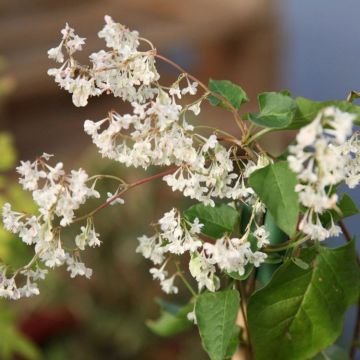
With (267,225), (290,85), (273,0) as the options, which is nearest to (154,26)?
(273,0)

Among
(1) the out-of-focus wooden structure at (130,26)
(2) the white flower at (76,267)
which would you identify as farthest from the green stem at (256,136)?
(1) the out-of-focus wooden structure at (130,26)

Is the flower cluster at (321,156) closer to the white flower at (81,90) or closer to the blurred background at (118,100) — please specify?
the white flower at (81,90)

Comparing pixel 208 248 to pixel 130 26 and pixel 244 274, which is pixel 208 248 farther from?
pixel 130 26

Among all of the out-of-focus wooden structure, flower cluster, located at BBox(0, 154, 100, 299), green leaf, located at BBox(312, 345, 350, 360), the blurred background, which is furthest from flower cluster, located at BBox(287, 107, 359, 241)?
the out-of-focus wooden structure

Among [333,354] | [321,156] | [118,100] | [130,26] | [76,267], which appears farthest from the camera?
[118,100]

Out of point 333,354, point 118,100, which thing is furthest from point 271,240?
point 118,100

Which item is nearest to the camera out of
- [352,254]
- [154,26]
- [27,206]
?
[352,254]

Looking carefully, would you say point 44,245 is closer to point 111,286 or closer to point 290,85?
point 111,286
